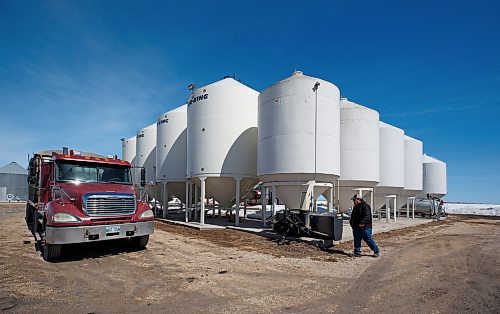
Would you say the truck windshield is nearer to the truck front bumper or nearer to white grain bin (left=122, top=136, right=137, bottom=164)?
the truck front bumper

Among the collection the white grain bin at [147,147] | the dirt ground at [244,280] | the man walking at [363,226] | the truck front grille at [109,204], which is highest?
the white grain bin at [147,147]

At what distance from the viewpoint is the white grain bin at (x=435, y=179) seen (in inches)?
1420

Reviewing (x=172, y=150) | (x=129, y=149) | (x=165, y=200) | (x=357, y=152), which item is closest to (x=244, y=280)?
(x=357, y=152)

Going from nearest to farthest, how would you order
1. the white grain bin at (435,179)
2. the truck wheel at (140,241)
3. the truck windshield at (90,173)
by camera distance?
1. the truck windshield at (90,173)
2. the truck wheel at (140,241)
3. the white grain bin at (435,179)

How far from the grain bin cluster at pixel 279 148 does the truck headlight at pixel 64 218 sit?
843 centimetres

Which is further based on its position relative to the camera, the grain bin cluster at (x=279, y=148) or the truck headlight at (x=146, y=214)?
the grain bin cluster at (x=279, y=148)

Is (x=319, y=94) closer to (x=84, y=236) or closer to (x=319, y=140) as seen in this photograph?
(x=319, y=140)

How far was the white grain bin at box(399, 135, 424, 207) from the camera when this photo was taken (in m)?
27.8

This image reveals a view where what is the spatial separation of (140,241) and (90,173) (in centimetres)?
262

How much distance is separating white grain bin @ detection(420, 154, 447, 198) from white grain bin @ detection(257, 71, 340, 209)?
2658 centimetres

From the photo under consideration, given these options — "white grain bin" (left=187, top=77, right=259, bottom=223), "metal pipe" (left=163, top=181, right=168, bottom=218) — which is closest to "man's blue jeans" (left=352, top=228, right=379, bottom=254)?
"white grain bin" (left=187, top=77, right=259, bottom=223)

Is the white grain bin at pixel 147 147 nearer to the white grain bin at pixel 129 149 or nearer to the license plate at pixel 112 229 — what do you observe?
the white grain bin at pixel 129 149

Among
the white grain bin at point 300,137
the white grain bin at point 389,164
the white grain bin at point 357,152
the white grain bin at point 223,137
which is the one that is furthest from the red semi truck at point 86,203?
the white grain bin at point 389,164

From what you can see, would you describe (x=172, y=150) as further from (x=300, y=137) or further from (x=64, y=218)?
(x=64, y=218)
